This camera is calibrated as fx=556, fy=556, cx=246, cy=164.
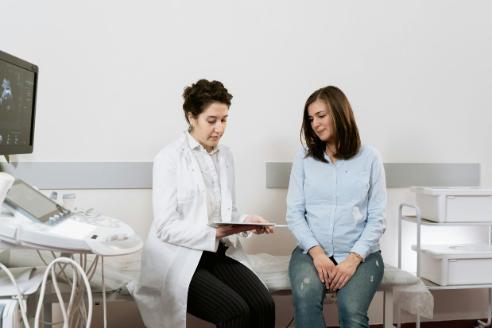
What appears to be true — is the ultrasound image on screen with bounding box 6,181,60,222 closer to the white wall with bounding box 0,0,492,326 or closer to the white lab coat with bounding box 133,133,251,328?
the white lab coat with bounding box 133,133,251,328

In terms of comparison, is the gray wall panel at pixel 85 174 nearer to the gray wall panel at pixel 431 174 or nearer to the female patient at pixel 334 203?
the female patient at pixel 334 203

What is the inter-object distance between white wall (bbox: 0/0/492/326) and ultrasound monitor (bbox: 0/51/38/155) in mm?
848

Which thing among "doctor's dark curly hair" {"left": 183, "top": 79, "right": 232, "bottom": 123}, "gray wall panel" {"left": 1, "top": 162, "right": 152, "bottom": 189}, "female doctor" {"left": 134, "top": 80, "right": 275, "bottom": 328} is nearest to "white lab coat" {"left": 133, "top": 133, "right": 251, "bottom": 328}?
"female doctor" {"left": 134, "top": 80, "right": 275, "bottom": 328}

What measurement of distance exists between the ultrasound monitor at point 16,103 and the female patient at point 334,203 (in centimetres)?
104

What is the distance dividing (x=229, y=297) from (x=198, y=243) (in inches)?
8.5

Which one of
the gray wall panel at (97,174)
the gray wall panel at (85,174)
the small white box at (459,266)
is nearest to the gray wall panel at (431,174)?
the gray wall panel at (97,174)

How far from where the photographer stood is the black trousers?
1.81 meters

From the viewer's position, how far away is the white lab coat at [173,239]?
1899 mm

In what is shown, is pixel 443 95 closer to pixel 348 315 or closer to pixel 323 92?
pixel 323 92

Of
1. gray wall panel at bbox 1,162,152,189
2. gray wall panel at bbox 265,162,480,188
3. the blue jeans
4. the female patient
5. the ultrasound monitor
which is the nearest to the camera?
the ultrasound monitor

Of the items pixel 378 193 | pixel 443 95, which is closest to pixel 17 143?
pixel 378 193

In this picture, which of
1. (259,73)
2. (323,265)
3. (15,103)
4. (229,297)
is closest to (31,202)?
(15,103)

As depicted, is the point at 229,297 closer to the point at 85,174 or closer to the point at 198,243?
the point at 198,243

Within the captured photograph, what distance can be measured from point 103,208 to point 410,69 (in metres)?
1.67
